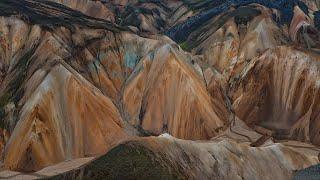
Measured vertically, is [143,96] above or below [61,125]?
below

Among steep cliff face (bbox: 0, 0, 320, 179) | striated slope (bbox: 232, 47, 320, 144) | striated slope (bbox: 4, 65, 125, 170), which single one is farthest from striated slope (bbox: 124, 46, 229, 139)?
striated slope (bbox: 4, 65, 125, 170)

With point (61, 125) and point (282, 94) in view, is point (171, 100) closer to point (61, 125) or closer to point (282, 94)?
point (282, 94)

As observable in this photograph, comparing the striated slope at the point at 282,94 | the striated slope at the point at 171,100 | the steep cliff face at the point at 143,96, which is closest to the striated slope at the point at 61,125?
the steep cliff face at the point at 143,96

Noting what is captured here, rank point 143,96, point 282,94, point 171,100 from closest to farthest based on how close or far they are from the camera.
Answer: point 171,100, point 143,96, point 282,94

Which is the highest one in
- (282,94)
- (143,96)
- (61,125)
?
(61,125)

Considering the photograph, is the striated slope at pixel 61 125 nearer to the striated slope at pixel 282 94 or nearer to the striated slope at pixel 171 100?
the striated slope at pixel 171 100

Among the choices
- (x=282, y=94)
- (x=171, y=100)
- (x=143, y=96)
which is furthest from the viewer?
(x=282, y=94)

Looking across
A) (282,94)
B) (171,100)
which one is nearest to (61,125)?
(171,100)

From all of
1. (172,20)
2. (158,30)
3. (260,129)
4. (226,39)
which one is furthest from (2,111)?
(172,20)

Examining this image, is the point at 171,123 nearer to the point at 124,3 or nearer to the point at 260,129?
the point at 260,129

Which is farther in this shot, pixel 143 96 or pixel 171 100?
pixel 143 96
